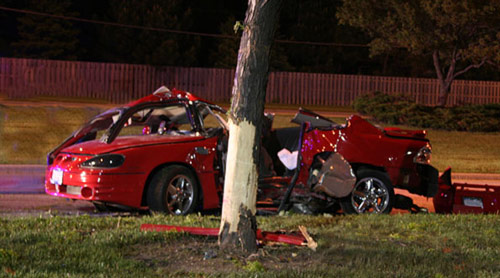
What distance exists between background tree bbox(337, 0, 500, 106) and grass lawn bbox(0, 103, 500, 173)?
14.9ft

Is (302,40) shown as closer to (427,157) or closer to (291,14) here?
(291,14)

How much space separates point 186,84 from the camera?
3894 cm

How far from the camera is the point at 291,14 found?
150ft

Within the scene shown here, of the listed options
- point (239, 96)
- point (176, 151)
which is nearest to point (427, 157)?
point (176, 151)

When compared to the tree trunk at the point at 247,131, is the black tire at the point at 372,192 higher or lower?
lower

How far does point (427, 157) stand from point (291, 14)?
36.1 meters

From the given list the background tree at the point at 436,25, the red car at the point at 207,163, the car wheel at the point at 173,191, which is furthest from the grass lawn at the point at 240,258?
the background tree at the point at 436,25

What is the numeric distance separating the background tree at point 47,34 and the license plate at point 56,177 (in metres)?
31.1

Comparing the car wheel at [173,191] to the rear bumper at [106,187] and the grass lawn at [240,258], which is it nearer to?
the rear bumper at [106,187]

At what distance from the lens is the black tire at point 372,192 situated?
10.1 metres

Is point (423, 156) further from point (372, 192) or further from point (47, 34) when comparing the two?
point (47, 34)

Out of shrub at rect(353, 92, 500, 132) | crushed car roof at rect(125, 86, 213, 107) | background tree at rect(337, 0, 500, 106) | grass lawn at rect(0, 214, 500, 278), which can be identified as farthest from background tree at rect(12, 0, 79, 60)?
grass lawn at rect(0, 214, 500, 278)

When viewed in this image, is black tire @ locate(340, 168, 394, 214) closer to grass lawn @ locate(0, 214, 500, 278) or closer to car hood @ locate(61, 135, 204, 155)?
grass lawn @ locate(0, 214, 500, 278)

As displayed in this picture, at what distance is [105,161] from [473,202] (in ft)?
18.2
